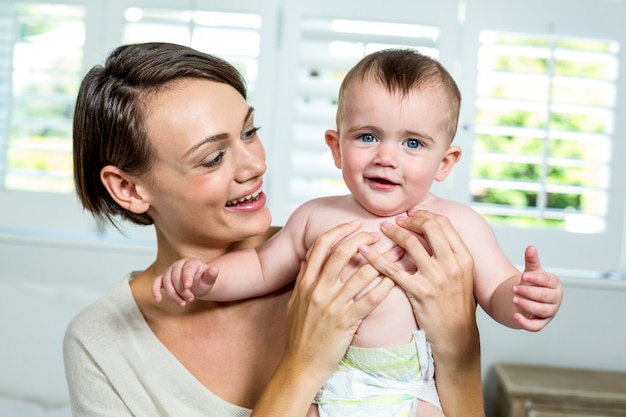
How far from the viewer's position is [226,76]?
1531 millimetres

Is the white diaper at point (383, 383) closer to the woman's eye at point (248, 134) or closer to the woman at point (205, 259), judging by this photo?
the woman at point (205, 259)

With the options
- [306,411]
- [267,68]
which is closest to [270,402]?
[306,411]

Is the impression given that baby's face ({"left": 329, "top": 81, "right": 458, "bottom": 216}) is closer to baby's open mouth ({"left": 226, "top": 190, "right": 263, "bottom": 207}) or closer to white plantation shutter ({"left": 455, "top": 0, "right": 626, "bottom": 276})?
baby's open mouth ({"left": 226, "top": 190, "right": 263, "bottom": 207})

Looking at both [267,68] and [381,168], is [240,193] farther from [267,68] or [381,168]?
[267,68]

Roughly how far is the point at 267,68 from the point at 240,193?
166cm

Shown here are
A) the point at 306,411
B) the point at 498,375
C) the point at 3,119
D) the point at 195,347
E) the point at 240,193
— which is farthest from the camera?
the point at 3,119

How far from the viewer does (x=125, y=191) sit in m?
1.58

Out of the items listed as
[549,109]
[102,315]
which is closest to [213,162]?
[102,315]

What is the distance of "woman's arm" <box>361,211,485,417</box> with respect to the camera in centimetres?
131

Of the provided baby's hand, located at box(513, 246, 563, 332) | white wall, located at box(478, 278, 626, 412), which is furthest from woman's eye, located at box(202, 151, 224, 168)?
white wall, located at box(478, 278, 626, 412)

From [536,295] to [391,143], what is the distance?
1.21ft

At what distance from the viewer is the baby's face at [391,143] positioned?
133 centimetres

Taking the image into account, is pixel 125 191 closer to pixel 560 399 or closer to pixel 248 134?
pixel 248 134

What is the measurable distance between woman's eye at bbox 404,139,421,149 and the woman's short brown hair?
1.35 ft
